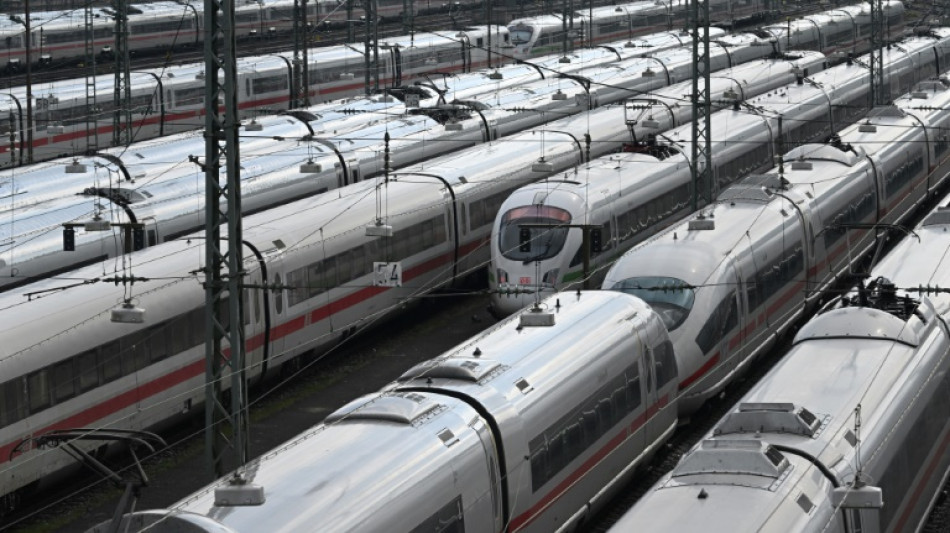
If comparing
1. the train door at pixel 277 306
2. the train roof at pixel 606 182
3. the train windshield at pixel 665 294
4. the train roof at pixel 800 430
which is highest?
the train roof at pixel 800 430

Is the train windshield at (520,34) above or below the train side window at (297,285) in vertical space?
above

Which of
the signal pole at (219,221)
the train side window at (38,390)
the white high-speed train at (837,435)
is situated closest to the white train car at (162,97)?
the train side window at (38,390)

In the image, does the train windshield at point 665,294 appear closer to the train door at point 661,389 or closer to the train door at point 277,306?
the train door at point 661,389

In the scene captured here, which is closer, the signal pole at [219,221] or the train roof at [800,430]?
the train roof at [800,430]

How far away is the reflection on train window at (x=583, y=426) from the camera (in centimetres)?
1905

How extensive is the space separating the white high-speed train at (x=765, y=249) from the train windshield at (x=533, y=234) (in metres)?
3.08

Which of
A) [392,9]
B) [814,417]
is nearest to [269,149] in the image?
[814,417]

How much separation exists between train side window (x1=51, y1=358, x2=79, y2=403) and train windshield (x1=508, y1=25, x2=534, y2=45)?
2331 inches

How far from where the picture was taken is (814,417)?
16969 millimetres

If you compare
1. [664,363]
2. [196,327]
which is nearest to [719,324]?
[664,363]

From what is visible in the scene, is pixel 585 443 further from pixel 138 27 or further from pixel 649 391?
pixel 138 27

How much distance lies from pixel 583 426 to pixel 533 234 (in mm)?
12074

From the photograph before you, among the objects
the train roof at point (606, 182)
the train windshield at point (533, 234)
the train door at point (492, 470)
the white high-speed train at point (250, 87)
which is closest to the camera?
the train door at point (492, 470)

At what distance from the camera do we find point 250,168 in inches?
1459
